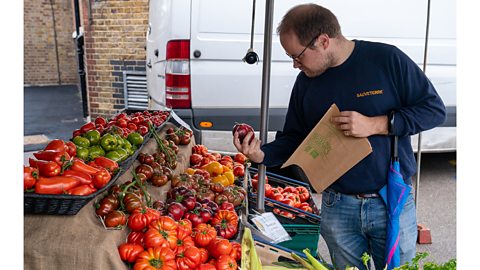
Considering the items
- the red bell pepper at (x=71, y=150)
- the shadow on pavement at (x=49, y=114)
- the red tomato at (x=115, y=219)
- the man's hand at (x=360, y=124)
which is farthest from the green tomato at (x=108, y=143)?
the shadow on pavement at (x=49, y=114)

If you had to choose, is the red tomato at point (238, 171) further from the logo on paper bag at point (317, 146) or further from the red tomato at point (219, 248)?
the logo on paper bag at point (317, 146)

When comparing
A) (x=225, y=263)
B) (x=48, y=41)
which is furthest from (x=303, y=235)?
(x=48, y=41)

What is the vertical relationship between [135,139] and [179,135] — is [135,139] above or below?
above

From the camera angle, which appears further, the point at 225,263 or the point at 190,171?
the point at 190,171

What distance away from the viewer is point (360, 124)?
2.22 metres

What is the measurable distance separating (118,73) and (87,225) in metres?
6.53

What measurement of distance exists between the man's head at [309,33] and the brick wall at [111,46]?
600cm

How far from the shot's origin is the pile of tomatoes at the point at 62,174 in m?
2.05

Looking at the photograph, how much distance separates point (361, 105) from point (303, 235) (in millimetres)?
1201

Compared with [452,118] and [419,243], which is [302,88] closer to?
[419,243]

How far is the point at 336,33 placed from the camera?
2.30m

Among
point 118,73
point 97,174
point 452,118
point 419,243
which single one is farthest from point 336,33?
point 118,73

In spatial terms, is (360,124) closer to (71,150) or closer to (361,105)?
(361,105)
